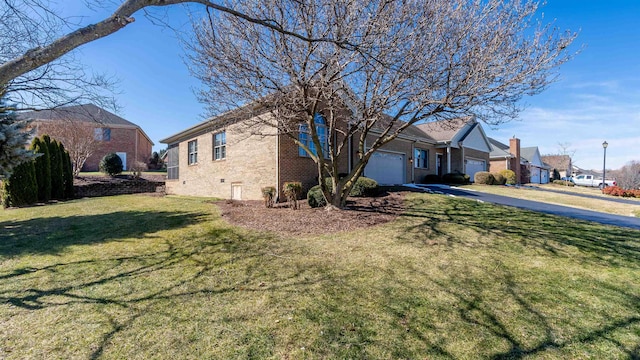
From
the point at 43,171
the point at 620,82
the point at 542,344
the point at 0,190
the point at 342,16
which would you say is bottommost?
the point at 542,344

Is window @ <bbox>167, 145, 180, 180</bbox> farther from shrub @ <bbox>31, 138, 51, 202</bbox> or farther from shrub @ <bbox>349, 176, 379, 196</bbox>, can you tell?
shrub @ <bbox>349, 176, 379, 196</bbox>

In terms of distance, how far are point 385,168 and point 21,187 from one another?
18.1 meters

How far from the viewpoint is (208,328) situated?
10.5 ft

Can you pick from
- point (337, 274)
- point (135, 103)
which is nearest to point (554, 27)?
point (337, 274)

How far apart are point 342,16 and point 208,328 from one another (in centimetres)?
619

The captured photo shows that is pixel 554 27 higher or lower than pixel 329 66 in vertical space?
higher

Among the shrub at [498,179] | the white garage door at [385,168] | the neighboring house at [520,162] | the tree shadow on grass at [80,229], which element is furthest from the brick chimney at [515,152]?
the tree shadow on grass at [80,229]

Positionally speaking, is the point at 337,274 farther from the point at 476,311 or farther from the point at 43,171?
the point at 43,171

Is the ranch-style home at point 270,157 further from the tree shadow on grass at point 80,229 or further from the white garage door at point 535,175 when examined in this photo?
the white garage door at point 535,175

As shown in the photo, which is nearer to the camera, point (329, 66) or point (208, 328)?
point (208, 328)

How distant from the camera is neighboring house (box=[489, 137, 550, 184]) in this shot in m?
27.7

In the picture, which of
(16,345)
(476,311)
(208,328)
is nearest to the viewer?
(16,345)

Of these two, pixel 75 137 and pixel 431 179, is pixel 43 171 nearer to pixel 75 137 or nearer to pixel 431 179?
pixel 75 137

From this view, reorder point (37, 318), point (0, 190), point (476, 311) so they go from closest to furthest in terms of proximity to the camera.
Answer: point (37, 318) → point (476, 311) → point (0, 190)
